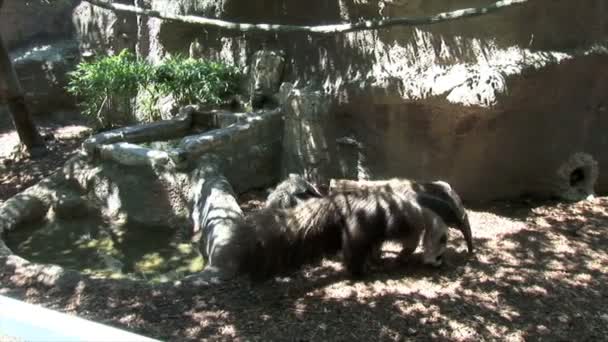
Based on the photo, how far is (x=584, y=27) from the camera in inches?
267

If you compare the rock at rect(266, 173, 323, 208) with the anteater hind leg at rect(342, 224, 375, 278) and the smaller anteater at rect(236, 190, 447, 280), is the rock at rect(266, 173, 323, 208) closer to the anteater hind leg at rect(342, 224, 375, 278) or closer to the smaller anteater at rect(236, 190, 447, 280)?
the smaller anteater at rect(236, 190, 447, 280)

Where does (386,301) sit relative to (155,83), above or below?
below

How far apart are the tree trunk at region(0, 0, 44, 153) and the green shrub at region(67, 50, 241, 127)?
92cm

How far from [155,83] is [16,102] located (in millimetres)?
2100

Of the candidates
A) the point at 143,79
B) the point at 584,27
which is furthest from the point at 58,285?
the point at 584,27

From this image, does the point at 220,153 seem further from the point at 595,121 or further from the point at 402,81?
the point at 595,121

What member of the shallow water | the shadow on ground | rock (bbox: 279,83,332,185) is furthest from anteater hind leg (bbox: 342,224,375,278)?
rock (bbox: 279,83,332,185)

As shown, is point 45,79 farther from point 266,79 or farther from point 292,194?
point 292,194

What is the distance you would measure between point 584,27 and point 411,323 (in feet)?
15.0

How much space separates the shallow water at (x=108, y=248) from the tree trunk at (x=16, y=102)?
2992 millimetres

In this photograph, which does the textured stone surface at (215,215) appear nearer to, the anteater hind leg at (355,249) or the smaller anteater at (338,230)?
the smaller anteater at (338,230)

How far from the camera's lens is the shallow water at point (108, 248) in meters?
5.36

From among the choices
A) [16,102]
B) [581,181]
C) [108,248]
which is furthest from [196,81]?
[581,181]

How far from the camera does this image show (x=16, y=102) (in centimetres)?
865
